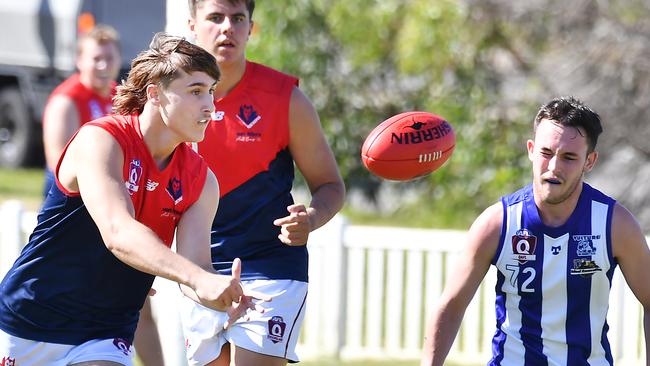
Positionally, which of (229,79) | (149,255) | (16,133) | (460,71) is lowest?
(149,255)

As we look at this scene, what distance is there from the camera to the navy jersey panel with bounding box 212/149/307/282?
5.27 meters

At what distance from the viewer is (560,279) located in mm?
4812

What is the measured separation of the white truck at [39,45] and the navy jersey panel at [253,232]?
11939mm

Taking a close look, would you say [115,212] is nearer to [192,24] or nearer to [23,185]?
[192,24]

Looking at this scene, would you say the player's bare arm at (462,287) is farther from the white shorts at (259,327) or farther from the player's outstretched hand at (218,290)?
the player's outstretched hand at (218,290)

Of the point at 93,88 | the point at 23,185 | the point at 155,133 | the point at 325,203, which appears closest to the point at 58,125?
the point at 93,88

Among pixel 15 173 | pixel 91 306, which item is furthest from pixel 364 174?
pixel 91 306

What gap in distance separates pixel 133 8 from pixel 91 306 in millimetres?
13460

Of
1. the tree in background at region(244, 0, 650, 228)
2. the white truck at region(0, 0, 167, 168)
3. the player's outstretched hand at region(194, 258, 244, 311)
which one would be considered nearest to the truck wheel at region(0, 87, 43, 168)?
the white truck at region(0, 0, 167, 168)

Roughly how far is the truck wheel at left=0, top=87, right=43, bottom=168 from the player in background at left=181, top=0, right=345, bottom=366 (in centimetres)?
1328

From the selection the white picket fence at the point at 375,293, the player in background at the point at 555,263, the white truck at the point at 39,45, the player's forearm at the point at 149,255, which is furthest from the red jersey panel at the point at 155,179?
the white truck at the point at 39,45

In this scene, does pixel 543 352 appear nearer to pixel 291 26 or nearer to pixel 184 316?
pixel 184 316

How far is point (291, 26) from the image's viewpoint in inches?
560

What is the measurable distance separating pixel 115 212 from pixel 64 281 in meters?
0.47
